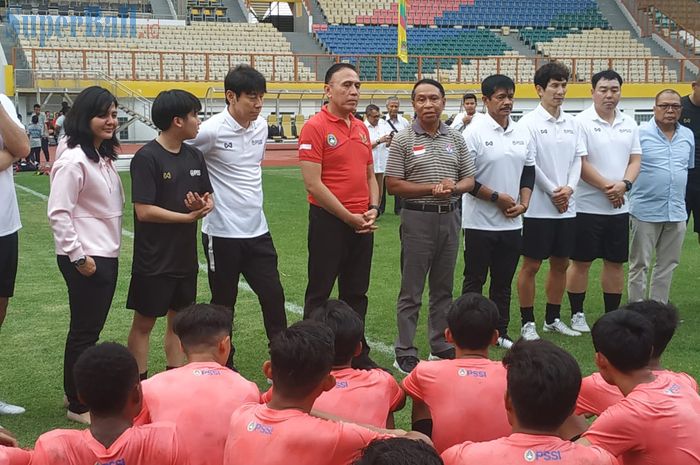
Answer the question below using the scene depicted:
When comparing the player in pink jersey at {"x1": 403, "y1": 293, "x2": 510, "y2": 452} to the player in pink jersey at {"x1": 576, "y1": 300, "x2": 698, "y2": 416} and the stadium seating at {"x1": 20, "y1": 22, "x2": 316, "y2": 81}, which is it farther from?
the stadium seating at {"x1": 20, "y1": 22, "x2": 316, "y2": 81}

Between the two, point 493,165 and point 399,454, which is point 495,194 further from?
point 399,454

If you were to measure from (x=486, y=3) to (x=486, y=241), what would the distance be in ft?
132

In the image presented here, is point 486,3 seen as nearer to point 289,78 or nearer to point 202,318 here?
point 289,78

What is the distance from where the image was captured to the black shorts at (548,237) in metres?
7.52

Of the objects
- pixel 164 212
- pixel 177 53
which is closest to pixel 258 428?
pixel 164 212

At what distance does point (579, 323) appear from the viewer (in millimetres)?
7848

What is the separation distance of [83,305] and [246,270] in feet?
4.22

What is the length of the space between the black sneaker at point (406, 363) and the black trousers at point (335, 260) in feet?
0.83

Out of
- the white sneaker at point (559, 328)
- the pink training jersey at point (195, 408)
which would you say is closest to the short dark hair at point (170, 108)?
the pink training jersey at point (195, 408)

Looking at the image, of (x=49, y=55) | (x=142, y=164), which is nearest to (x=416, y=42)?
(x=49, y=55)

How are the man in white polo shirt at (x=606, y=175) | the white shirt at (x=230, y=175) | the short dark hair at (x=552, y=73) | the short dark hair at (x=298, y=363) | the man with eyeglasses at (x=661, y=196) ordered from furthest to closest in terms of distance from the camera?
the man with eyeglasses at (x=661, y=196) < the man in white polo shirt at (x=606, y=175) < the short dark hair at (x=552, y=73) < the white shirt at (x=230, y=175) < the short dark hair at (x=298, y=363)

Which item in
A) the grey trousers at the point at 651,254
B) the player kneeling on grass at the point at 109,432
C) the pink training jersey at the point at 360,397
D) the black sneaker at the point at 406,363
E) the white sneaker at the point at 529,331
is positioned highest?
the player kneeling on grass at the point at 109,432

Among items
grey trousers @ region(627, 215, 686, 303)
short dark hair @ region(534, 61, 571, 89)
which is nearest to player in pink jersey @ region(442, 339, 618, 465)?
short dark hair @ region(534, 61, 571, 89)

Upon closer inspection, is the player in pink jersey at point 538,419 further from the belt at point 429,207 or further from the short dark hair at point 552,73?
the short dark hair at point 552,73
